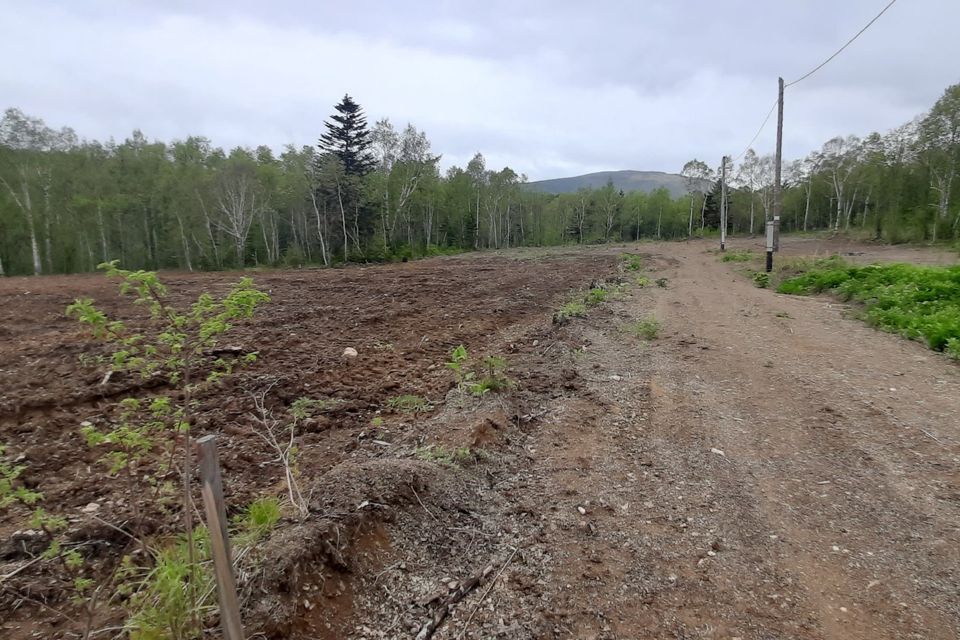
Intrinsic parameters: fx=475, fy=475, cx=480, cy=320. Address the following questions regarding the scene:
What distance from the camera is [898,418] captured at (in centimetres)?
416

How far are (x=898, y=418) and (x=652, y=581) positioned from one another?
10.9 feet

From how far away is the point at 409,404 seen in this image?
16.2 feet

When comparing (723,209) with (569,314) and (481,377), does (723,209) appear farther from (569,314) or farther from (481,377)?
(481,377)

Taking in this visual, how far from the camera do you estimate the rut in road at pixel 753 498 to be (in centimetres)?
220

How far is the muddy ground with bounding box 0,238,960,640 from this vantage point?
2.20 metres

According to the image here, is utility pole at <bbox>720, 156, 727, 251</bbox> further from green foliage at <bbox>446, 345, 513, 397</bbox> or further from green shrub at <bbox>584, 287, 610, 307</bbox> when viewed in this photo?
green foliage at <bbox>446, 345, 513, 397</bbox>

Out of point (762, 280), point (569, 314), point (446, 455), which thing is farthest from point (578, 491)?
point (762, 280)

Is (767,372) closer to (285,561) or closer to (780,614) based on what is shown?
(780,614)

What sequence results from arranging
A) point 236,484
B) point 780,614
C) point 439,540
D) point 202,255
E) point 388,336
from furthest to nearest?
1. point 202,255
2. point 388,336
3. point 236,484
4. point 439,540
5. point 780,614

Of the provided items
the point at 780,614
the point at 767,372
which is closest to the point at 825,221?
the point at 767,372

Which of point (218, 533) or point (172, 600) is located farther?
point (172, 600)

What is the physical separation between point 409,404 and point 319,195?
118 ft

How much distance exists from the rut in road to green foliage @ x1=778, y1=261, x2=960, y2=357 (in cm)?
68

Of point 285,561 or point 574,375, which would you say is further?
point 574,375
